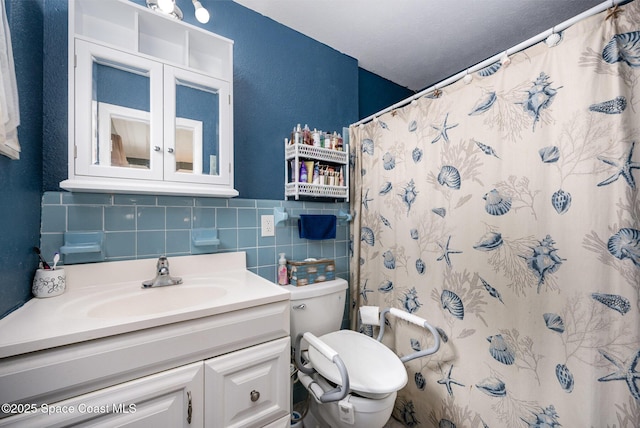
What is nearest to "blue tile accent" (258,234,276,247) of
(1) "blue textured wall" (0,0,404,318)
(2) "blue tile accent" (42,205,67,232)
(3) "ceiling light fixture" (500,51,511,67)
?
(1) "blue textured wall" (0,0,404,318)

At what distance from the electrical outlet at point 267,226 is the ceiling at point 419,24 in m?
1.20

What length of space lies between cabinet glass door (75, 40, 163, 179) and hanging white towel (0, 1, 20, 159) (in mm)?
240

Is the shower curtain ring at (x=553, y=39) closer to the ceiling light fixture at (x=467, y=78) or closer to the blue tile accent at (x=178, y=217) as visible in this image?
the ceiling light fixture at (x=467, y=78)

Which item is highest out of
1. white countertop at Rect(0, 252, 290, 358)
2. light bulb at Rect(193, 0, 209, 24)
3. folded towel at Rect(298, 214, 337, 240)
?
light bulb at Rect(193, 0, 209, 24)

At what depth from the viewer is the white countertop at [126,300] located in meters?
0.63

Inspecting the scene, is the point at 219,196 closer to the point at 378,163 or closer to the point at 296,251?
the point at 296,251

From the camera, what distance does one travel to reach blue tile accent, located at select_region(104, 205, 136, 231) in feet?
3.47

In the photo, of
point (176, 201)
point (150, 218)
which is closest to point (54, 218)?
point (150, 218)

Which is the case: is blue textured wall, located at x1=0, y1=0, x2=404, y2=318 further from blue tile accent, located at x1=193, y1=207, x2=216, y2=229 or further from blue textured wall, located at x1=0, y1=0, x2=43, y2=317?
blue tile accent, located at x1=193, y1=207, x2=216, y2=229

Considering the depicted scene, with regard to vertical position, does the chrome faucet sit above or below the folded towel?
below

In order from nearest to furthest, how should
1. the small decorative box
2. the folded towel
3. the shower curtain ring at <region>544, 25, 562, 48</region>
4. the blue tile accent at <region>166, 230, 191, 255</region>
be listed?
the shower curtain ring at <region>544, 25, 562, 48</region>, the blue tile accent at <region>166, 230, 191, 255</region>, the small decorative box, the folded towel

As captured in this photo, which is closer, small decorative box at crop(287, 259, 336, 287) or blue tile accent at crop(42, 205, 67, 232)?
blue tile accent at crop(42, 205, 67, 232)

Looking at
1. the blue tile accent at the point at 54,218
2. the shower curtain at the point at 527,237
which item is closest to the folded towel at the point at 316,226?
the shower curtain at the point at 527,237

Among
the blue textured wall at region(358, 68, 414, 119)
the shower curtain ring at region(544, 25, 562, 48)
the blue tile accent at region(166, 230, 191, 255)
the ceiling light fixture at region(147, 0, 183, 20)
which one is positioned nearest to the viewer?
the shower curtain ring at region(544, 25, 562, 48)
